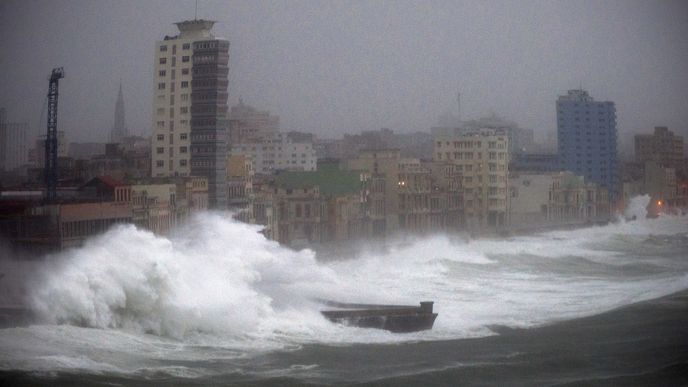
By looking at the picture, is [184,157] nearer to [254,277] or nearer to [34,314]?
[254,277]

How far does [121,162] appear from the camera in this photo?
3916 cm

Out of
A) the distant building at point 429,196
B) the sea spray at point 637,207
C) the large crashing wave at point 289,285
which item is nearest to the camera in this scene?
the large crashing wave at point 289,285

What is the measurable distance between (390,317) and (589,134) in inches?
2268

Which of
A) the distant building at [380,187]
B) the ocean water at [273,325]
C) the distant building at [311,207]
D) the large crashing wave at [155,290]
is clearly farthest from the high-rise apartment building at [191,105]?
the large crashing wave at [155,290]

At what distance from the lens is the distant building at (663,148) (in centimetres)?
7456

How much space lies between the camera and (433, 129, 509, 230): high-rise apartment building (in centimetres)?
5638

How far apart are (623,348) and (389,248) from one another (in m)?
22.7

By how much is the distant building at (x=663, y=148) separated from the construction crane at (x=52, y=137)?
52437 mm

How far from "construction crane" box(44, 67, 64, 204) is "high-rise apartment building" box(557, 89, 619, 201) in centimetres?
5111

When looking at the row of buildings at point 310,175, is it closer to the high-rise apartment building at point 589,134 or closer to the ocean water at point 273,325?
the high-rise apartment building at point 589,134

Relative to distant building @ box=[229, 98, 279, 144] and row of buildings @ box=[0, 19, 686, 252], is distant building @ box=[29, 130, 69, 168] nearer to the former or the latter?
row of buildings @ box=[0, 19, 686, 252]

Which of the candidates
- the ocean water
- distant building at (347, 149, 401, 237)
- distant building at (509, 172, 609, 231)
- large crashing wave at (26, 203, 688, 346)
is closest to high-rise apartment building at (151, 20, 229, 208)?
large crashing wave at (26, 203, 688, 346)

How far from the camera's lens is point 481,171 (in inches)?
2224

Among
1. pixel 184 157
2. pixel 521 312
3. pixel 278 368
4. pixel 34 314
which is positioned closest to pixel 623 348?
pixel 521 312
